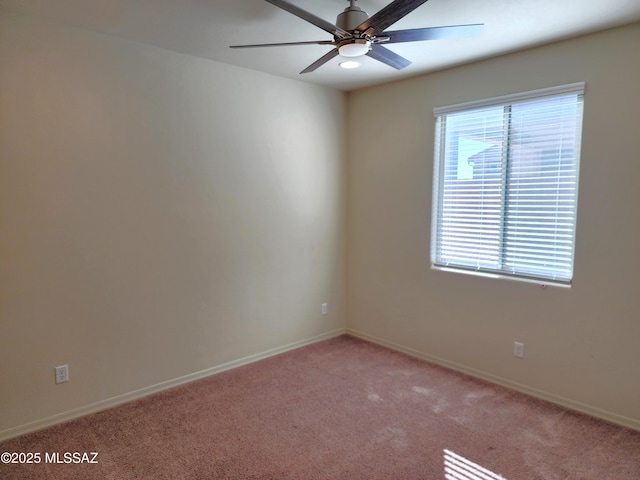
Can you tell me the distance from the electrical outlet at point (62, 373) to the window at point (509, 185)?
2.95 meters

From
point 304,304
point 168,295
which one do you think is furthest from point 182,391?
point 304,304

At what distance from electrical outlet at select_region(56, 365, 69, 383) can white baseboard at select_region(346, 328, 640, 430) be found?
2680 millimetres

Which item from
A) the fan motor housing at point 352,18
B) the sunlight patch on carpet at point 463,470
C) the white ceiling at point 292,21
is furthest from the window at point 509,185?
the fan motor housing at point 352,18

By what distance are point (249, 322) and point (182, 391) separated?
800mm

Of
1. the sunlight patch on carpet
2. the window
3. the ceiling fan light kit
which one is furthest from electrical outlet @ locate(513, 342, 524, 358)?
the ceiling fan light kit

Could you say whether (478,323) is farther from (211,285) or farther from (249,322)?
(211,285)

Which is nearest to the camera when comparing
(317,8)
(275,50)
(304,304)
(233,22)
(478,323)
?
(317,8)

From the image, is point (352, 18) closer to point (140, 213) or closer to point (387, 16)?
point (387, 16)

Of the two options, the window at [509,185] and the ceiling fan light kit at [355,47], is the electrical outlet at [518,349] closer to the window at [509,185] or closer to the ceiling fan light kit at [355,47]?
the window at [509,185]

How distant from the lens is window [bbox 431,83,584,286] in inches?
113

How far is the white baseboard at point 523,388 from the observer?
8.84 feet

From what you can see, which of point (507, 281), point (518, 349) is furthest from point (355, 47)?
point (518, 349)

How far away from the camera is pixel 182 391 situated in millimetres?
3131

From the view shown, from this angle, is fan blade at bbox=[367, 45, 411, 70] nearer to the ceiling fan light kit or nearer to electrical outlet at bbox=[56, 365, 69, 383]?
the ceiling fan light kit
